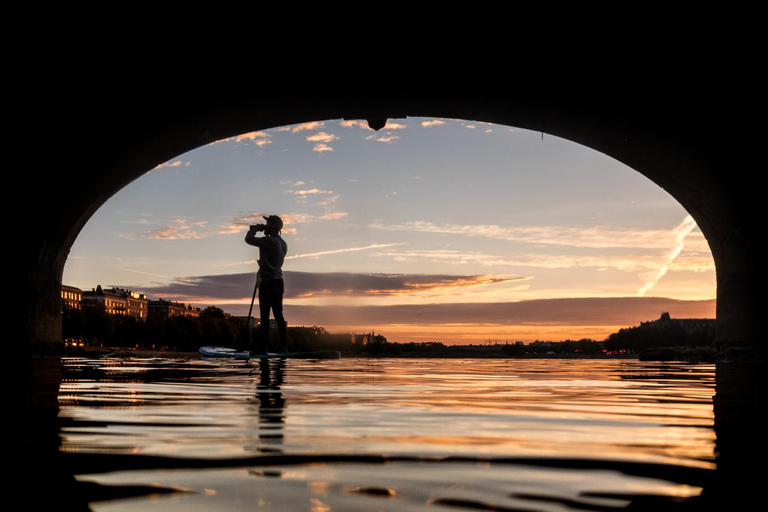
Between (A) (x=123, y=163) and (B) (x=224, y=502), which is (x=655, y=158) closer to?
(A) (x=123, y=163)

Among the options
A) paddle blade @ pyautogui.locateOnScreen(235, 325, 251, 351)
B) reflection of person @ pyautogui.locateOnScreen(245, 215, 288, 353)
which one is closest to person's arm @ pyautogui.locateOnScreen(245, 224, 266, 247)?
reflection of person @ pyautogui.locateOnScreen(245, 215, 288, 353)

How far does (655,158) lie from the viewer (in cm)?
1398

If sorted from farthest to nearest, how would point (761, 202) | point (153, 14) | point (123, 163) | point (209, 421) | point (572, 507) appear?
1. point (123, 163)
2. point (761, 202)
3. point (153, 14)
4. point (209, 421)
5. point (572, 507)

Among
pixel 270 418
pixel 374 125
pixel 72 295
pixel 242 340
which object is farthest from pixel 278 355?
pixel 72 295

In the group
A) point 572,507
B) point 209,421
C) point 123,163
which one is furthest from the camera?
point 123,163

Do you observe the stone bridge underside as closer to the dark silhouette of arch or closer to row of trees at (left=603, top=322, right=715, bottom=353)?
the dark silhouette of arch

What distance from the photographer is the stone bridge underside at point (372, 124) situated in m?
11.9

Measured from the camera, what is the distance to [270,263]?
1502cm

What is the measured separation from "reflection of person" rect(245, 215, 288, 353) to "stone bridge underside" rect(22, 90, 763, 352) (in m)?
2.18

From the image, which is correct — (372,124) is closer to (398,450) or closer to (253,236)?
(253,236)

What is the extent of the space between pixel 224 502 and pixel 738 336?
14.6 metres

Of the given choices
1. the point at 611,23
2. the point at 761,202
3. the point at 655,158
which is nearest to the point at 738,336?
the point at 761,202

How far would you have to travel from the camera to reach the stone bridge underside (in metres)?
11.9

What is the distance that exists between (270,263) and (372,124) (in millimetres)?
3635
